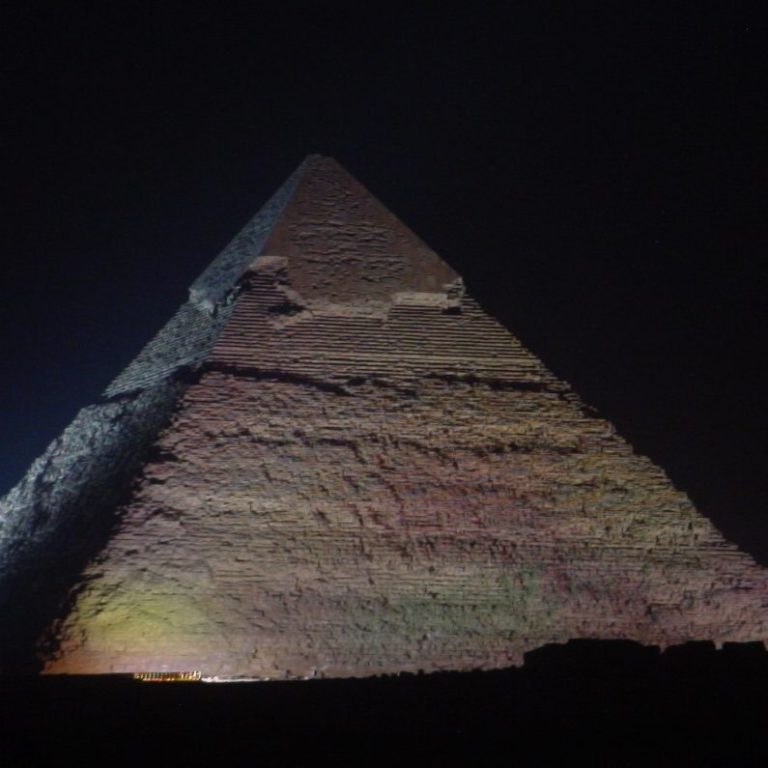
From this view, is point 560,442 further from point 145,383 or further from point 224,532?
point 145,383

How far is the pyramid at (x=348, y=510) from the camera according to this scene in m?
9.92

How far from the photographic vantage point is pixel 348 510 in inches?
415

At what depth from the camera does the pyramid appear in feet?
32.6

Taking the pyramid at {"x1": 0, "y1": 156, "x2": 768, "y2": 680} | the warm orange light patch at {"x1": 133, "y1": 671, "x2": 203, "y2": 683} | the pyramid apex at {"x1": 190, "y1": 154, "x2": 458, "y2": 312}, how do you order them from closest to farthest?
the warm orange light patch at {"x1": 133, "y1": 671, "x2": 203, "y2": 683} → the pyramid at {"x1": 0, "y1": 156, "x2": 768, "y2": 680} → the pyramid apex at {"x1": 190, "y1": 154, "x2": 458, "y2": 312}

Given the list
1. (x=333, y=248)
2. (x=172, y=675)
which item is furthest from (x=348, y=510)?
(x=333, y=248)

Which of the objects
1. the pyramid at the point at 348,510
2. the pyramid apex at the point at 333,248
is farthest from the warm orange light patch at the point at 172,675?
the pyramid apex at the point at 333,248

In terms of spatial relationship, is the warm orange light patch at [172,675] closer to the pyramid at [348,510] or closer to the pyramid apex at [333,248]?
the pyramid at [348,510]

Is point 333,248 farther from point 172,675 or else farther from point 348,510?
point 172,675

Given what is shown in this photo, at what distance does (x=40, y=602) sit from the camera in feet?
33.7

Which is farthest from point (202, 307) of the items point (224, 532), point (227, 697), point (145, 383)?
point (227, 697)

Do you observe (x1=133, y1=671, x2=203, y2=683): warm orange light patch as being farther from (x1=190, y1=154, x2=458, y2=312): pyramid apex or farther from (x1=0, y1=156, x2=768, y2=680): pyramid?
(x1=190, y1=154, x2=458, y2=312): pyramid apex

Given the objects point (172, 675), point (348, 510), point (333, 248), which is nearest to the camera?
point (172, 675)

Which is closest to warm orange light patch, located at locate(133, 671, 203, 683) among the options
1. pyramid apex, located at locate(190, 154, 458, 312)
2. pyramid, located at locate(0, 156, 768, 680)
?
pyramid, located at locate(0, 156, 768, 680)

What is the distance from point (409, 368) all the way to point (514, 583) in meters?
2.38
